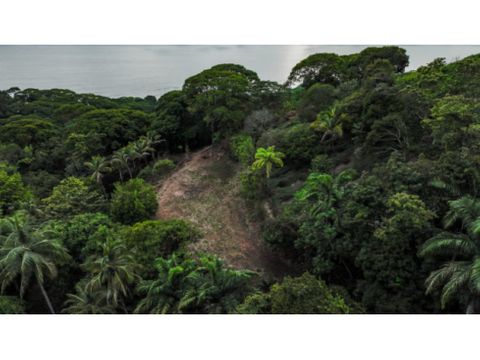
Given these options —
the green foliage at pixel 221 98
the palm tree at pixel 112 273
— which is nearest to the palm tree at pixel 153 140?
the green foliage at pixel 221 98

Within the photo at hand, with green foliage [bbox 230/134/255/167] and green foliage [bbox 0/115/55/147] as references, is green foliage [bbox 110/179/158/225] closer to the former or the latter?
green foliage [bbox 230/134/255/167]

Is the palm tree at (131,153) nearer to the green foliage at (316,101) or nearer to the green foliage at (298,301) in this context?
the green foliage at (316,101)

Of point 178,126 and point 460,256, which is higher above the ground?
point 178,126

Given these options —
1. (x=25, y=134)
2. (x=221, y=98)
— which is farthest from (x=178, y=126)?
(x=25, y=134)

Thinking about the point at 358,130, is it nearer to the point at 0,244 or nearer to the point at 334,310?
the point at 334,310

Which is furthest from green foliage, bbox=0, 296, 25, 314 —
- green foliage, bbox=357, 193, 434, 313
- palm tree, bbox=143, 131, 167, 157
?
palm tree, bbox=143, 131, 167, 157

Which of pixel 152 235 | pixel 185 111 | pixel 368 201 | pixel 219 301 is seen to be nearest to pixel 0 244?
pixel 152 235

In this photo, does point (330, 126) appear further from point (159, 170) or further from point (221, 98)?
point (159, 170)
